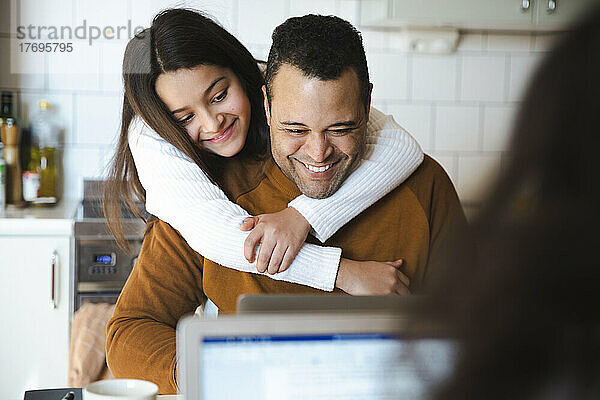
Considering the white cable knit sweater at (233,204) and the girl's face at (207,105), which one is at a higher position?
the girl's face at (207,105)

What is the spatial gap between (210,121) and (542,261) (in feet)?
2.91

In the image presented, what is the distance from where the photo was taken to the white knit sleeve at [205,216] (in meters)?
1.01

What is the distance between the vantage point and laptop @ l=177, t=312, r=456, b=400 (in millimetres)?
434

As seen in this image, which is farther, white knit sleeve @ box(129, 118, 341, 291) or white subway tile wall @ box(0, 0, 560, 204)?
white subway tile wall @ box(0, 0, 560, 204)

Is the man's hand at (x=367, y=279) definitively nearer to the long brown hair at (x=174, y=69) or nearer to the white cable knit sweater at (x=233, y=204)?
the white cable knit sweater at (x=233, y=204)

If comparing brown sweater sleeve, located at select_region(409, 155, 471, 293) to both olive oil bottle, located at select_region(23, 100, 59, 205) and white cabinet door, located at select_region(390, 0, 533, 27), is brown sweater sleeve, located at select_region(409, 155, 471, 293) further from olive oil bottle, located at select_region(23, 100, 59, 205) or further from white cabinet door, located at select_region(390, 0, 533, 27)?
olive oil bottle, located at select_region(23, 100, 59, 205)

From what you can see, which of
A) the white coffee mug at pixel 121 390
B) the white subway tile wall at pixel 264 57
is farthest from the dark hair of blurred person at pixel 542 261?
the white subway tile wall at pixel 264 57

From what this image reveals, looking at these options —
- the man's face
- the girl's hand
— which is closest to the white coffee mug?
the girl's hand

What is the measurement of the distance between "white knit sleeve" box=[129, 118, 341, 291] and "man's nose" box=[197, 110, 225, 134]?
0.24 ft

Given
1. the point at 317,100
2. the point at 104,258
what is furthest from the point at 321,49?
the point at 104,258

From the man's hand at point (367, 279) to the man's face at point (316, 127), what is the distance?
116 mm

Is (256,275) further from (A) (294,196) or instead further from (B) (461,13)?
(B) (461,13)

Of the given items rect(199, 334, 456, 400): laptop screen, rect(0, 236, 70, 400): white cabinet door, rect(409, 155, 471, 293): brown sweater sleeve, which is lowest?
rect(0, 236, 70, 400): white cabinet door

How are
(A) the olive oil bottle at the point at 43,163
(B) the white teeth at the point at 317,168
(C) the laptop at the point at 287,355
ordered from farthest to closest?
(A) the olive oil bottle at the point at 43,163
(B) the white teeth at the point at 317,168
(C) the laptop at the point at 287,355
